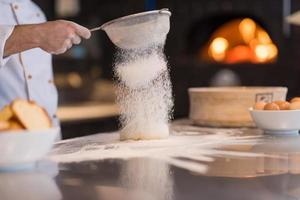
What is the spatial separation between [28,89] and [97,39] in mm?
1575

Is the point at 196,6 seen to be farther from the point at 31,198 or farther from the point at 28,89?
the point at 31,198

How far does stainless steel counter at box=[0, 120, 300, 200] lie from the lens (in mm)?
712

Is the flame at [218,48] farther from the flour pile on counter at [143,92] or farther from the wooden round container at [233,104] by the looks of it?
the flour pile on counter at [143,92]

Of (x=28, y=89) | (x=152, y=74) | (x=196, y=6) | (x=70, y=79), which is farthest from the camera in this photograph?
(x=196, y=6)

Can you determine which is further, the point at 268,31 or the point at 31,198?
the point at 268,31

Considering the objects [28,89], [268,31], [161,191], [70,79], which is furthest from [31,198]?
[268,31]

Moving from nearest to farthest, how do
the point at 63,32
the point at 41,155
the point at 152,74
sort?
the point at 41,155
the point at 63,32
the point at 152,74

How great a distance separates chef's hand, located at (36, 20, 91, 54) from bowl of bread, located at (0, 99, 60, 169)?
255 millimetres

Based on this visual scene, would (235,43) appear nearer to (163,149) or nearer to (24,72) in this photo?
(24,72)

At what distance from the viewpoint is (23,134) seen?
2.60 ft

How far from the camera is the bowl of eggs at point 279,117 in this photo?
120 cm

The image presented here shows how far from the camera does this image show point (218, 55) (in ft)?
10.5

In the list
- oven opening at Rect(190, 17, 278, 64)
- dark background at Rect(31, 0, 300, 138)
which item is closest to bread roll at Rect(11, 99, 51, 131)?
dark background at Rect(31, 0, 300, 138)

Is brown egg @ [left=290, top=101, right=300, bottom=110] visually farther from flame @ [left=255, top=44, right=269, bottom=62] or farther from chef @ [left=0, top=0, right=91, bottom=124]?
flame @ [left=255, top=44, right=269, bottom=62]
